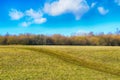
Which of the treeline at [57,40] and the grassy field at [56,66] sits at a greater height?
the treeline at [57,40]

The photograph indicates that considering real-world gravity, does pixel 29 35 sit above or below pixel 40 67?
above

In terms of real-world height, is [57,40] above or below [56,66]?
above

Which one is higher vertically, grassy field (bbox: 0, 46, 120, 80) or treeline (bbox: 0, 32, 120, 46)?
treeline (bbox: 0, 32, 120, 46)

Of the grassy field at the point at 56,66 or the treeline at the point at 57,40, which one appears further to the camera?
the treeline at the point at 57,40

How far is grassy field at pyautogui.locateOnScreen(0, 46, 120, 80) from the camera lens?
28086mm

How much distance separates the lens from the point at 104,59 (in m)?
43.2

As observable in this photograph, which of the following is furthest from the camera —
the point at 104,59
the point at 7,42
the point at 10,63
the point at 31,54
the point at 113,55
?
the point at 7,42

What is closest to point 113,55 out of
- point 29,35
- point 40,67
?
point 40,67

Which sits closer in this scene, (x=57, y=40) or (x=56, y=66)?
(x=56, y=66)

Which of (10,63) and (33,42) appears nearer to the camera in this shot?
(10,63)

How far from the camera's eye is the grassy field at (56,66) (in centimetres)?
2809

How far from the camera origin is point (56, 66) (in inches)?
1312

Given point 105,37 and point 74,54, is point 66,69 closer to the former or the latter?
point 74,54

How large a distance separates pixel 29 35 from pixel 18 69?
8400 centimetres
